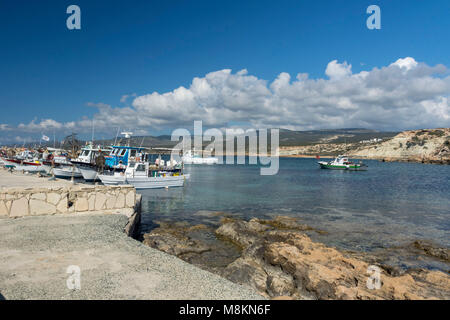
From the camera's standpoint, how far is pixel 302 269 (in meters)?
9.07

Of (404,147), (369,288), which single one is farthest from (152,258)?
(404,147)

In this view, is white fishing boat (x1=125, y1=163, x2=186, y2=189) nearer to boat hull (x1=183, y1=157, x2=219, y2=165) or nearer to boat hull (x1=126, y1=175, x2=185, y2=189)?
boat hull (x1=126, y1=175, x2=185, y2=189)

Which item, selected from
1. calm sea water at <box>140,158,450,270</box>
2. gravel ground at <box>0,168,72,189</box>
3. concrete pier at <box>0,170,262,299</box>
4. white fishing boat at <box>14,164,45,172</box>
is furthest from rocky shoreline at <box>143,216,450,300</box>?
white fishing boat at <box>14,164,45,172</box>

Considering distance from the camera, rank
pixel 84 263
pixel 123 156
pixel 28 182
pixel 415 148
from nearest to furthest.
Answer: pixel 84 263 < pixel 28 182 < pixel 123 156 < pixel 415 148

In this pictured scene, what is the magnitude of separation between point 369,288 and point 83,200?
11202 mm

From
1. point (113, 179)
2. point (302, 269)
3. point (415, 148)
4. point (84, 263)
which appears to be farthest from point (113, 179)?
Answer: point (415, 148)

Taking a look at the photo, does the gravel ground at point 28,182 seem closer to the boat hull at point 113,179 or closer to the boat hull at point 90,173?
the boat hull at point 113,179

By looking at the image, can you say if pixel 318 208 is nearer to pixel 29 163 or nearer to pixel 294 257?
pixel 294 257

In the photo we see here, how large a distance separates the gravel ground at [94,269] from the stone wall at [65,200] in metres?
Result: 1.43

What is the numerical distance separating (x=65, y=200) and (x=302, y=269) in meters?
9.68

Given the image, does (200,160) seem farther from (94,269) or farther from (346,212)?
(94,269)

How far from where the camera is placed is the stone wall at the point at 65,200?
11.0 m

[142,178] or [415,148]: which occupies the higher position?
[415,148]

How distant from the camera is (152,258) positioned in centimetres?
726
